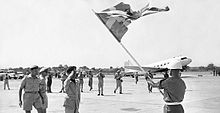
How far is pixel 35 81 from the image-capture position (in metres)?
8.06

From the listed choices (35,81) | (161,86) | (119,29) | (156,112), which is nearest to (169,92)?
(161,86)

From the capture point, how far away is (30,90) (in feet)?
26.2

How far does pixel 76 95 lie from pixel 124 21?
2.07m

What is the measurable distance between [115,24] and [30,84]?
2894 millimetres

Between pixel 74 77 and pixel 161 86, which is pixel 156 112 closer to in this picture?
pixel 74 77

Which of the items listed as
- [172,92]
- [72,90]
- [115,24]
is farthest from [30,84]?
[172,92]

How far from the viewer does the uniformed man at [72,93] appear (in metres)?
7.05

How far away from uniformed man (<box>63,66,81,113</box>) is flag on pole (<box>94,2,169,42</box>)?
1432 mm

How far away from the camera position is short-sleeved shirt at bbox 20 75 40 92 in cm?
795

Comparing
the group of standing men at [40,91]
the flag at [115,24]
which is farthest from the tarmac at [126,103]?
the flag at [115,24]

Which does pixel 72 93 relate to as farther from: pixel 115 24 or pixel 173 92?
pixel 173 92

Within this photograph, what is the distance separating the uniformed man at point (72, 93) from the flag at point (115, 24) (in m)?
1.41

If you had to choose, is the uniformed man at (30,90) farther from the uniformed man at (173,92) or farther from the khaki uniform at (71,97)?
the uniformed man at (173,92)

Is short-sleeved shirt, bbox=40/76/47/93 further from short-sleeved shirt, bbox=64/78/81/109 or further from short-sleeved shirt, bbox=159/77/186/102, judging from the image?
short-sleeved shirt, bbox=159/77/186/102
